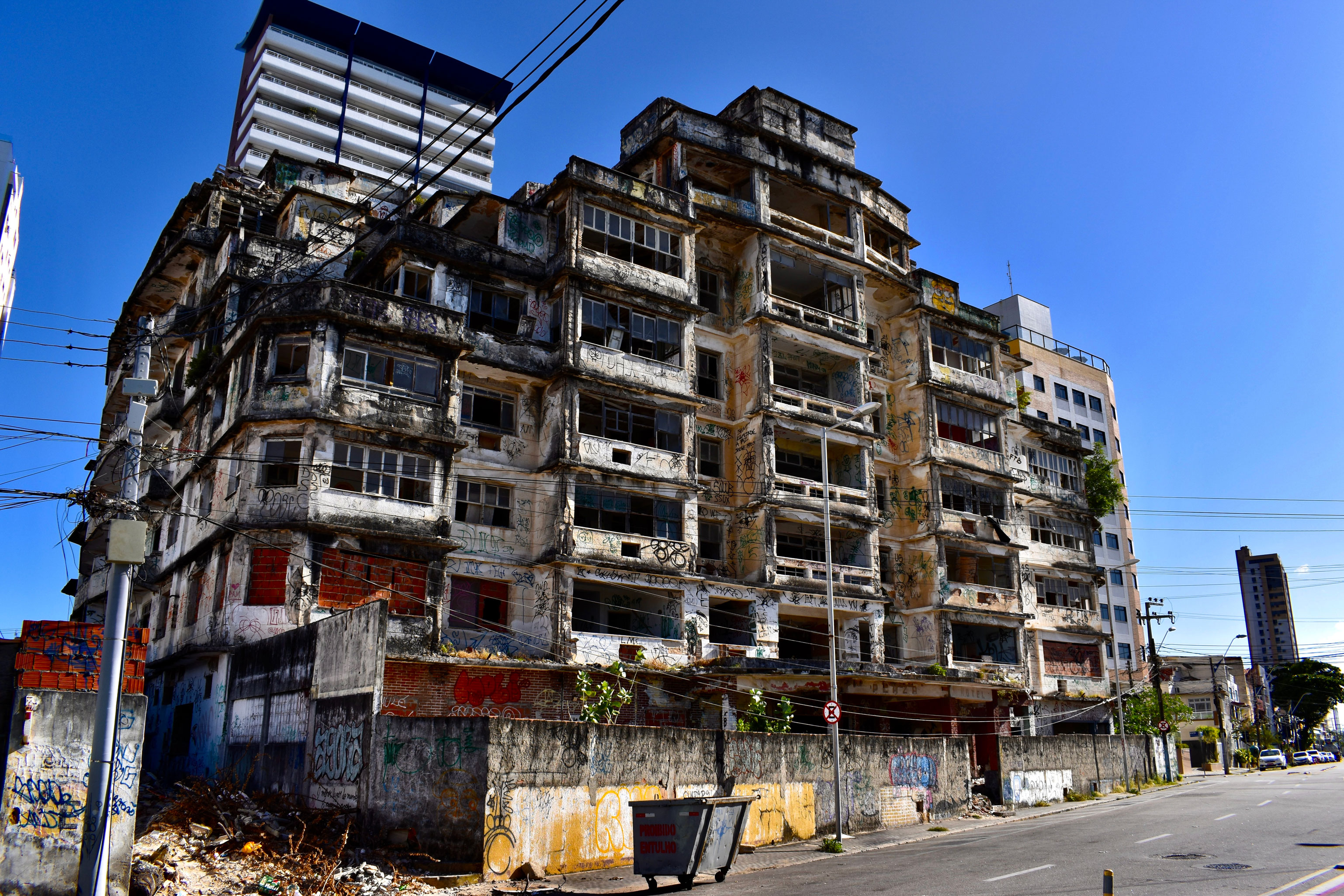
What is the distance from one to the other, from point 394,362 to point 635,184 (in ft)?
35.9

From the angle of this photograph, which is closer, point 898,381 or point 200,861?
point 200,861

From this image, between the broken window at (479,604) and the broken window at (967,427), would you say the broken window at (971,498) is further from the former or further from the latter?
the broken window at (479,604)

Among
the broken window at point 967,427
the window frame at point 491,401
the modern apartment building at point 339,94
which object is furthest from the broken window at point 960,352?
the modern apartment building at point 339,94

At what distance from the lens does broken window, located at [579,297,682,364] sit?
30.5 meters

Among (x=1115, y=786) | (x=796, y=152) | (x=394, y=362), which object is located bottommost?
(x=1115, y=786)

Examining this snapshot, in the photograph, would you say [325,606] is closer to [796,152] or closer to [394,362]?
[394,362]

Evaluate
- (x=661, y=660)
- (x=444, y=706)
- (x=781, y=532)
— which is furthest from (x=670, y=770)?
(x=781, y=532)

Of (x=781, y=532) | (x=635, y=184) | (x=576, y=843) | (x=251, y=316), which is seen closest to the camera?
(x=576, y=843)

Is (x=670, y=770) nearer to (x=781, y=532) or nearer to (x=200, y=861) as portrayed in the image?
(x=200, y=861)

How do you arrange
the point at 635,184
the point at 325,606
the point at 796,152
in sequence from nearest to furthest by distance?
1. the point at 325,606
2. the point at 635,184
3. the point at 796,152

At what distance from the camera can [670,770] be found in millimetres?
19281

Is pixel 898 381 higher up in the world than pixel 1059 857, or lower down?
higher up

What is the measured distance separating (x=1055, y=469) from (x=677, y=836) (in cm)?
3775

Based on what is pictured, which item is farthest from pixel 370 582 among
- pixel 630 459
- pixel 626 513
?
pixel 630 459
